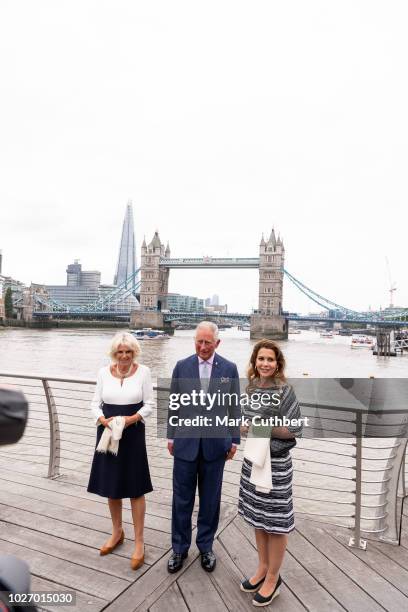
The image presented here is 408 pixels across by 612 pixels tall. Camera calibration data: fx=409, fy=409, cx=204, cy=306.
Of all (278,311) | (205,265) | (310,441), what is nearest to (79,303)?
(205,265)

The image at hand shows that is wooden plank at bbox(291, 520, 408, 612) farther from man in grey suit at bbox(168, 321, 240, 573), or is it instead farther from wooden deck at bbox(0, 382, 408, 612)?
man in grey suit at bbox(168, 321, 240, 573)

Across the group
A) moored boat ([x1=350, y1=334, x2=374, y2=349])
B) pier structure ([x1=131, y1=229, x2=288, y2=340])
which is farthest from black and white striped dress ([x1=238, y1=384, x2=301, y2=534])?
pier structure ([x1=131, y1=229, x2=288, y2=340])

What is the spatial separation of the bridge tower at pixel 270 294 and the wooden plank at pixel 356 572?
6666 centimetres

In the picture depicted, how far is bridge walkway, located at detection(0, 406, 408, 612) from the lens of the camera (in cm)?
228

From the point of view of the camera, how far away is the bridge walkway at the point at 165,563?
228 cm

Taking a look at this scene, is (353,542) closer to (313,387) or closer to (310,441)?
(313,387)

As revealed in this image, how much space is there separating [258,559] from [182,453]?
2.82 feet

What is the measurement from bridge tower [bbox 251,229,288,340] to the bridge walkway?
6664cm

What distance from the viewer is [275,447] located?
7.91 feet

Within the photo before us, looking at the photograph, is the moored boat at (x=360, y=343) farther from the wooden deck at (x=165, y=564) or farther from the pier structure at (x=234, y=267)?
the wooden deck at (x=165, y=564)

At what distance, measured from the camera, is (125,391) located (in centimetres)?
271

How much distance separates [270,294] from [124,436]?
272 feet

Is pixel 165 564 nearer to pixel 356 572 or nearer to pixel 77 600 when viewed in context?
pixel 77 600

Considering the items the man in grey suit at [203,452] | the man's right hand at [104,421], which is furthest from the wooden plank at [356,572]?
the man's right hand at [104,421]
